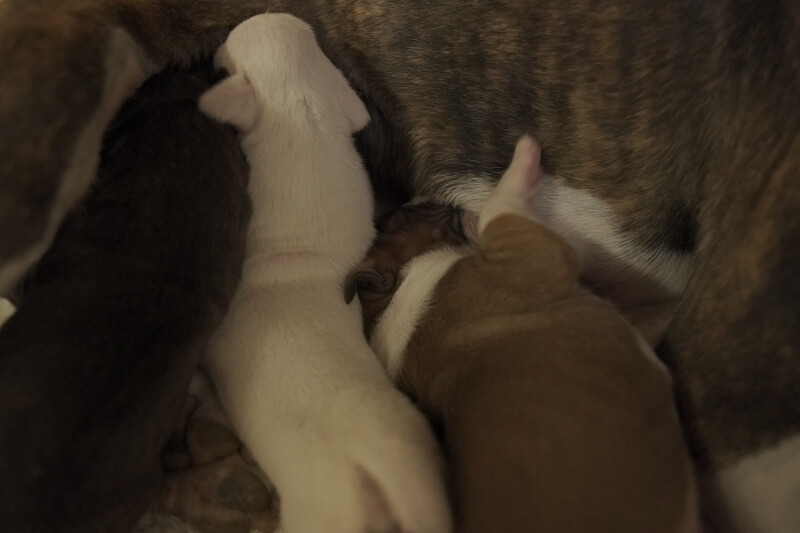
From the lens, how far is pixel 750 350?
1041 mm

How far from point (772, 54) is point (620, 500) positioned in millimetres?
570

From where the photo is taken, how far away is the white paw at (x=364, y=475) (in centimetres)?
102

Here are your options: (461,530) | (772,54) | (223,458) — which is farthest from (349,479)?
(772,54)

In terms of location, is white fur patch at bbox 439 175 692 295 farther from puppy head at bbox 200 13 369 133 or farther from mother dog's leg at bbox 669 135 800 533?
puppy head at bbox 200 13 369 133

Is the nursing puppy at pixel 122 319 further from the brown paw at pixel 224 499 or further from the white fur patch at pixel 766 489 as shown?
the white fur patch at pixel 766 489

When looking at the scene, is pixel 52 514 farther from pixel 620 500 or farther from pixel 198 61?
pixel 198 61

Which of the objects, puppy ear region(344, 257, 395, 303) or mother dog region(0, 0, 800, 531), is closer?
mother dog region(0, 0, 800, 531)

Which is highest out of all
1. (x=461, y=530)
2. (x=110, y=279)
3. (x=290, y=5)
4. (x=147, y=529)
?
(x=290, y=5)

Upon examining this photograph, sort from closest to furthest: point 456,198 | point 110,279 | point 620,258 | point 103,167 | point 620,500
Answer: point 620,500
point 110,279
point 103,167
point 620,258
point 456,198

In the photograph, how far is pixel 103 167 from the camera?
49.1 inches

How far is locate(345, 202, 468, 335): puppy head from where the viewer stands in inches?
53.9

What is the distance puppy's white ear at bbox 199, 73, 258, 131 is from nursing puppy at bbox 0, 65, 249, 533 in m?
0.02

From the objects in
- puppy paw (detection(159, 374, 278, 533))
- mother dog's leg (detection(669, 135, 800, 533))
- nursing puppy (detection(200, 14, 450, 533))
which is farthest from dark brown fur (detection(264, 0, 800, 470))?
puppy paw (detection(159, 374, 278, 533))

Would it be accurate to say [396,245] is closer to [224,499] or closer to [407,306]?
[407,306]
